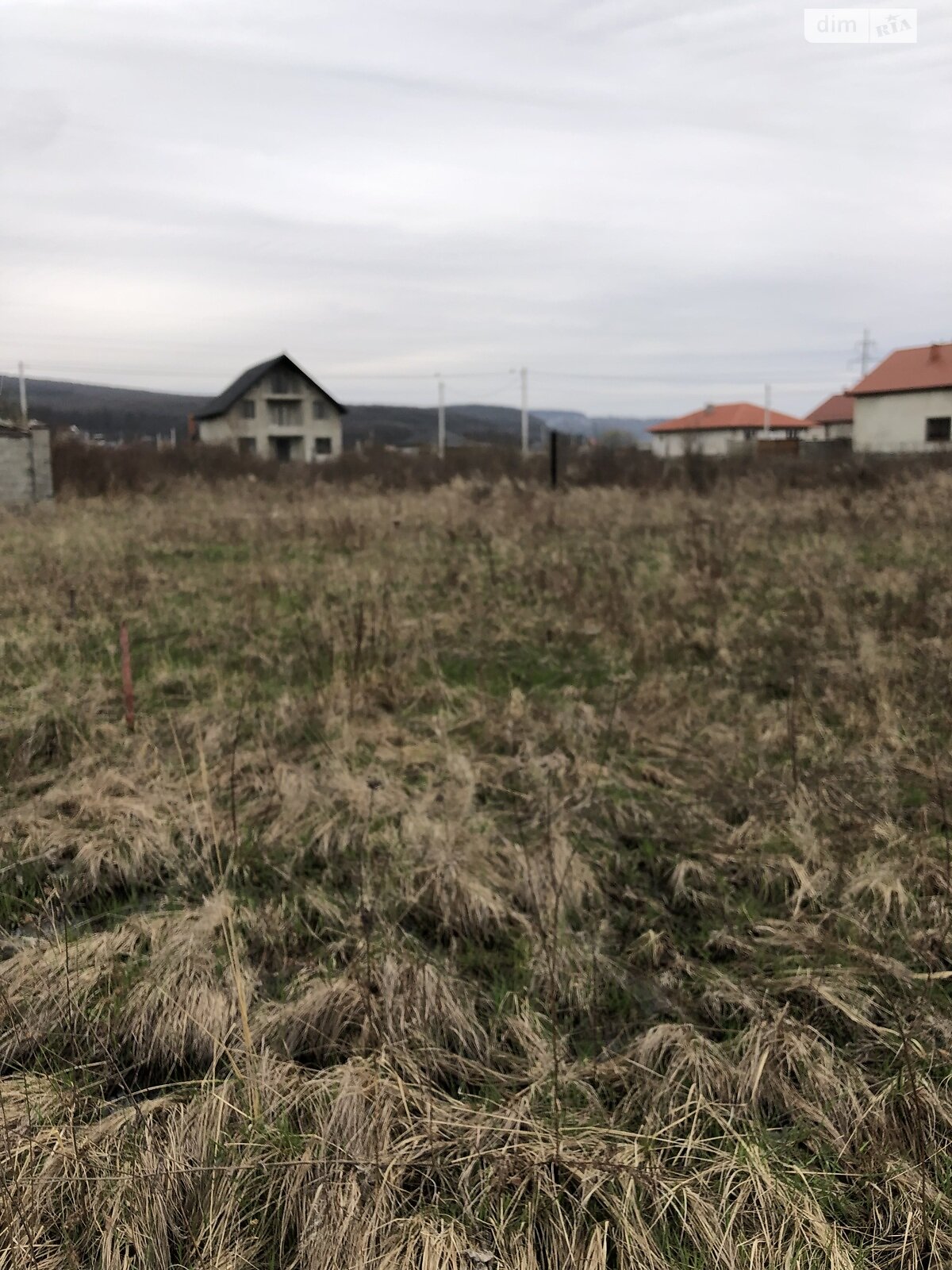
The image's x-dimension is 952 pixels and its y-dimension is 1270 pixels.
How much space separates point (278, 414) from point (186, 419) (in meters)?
15.6

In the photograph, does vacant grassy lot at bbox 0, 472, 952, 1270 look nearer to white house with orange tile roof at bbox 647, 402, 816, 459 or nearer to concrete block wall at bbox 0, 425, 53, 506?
concrete block wall at bbox 0, 425, 53, 506

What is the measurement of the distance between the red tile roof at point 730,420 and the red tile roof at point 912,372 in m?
24.9

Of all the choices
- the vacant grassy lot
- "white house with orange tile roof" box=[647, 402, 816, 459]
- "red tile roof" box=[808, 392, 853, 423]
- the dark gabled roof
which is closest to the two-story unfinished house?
the dark gabled roof

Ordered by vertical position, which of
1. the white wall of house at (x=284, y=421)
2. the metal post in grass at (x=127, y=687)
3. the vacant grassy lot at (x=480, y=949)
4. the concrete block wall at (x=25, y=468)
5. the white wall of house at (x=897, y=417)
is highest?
the white wall of house at (x=284, y=421)

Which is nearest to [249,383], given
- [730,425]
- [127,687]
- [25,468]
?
[730,425]

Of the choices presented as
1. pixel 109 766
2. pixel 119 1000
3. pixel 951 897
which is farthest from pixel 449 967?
pixel 109 766

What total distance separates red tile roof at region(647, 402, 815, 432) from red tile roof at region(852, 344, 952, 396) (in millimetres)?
24904

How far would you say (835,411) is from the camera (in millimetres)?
69188

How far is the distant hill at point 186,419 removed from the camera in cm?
3966

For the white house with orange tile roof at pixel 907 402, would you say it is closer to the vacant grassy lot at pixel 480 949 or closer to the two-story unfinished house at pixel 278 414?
the two-story unfinished house at pixel 278 414

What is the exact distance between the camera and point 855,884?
315 centimetres

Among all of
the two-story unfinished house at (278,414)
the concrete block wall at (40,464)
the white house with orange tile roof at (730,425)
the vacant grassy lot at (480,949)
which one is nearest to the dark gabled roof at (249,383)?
the two-story unfinished house at (278,414)

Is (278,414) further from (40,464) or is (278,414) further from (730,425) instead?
(40,464)

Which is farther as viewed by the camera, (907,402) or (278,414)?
(278,414)
